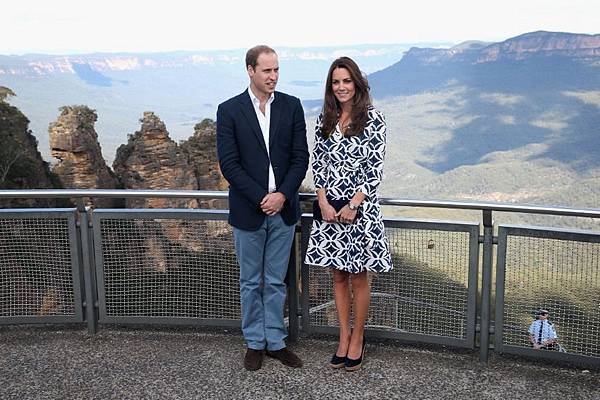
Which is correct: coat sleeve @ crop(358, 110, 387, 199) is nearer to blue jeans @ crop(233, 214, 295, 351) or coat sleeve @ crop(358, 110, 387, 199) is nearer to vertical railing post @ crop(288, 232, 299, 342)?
blue jeans @ crop(233, 214, 295, 351)

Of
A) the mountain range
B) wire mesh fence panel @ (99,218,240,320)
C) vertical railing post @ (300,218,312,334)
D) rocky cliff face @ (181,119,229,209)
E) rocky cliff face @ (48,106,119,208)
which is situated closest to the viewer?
vertical railing post @ (300,218,312,334)

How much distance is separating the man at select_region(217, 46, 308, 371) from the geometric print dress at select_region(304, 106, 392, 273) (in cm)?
15

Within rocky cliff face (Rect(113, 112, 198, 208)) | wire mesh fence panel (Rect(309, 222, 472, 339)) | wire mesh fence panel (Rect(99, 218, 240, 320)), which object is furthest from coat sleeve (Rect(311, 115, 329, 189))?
rocky cliff face (Rect(113, 112, 198, 208))

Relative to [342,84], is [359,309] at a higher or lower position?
lower

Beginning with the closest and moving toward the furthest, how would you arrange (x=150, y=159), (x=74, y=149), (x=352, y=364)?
(x=352, y=364) < (x=74, y=149) < (x=150, y=159)

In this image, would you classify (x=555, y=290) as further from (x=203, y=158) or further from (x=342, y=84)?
(x=203, y=158)

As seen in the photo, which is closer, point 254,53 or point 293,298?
point 254,53

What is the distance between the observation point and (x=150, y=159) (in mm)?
38938

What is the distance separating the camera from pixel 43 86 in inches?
7146

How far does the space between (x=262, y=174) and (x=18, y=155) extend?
28.7m

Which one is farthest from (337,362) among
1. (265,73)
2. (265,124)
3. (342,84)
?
(265,73)

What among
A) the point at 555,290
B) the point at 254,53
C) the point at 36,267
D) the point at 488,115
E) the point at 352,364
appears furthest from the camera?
the point at 488,115

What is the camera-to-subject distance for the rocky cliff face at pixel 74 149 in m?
34.1

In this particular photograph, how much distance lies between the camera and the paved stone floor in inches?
157
